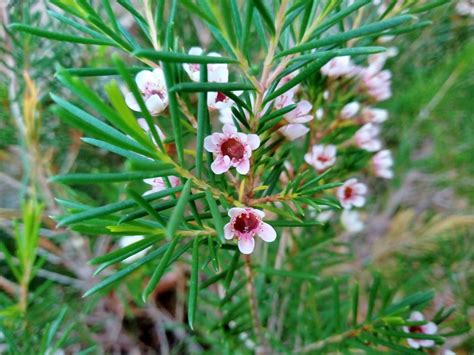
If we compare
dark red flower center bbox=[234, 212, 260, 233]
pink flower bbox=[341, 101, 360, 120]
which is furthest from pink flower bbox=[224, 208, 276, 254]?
pink flower bbox=[341, 101, 360, 120]

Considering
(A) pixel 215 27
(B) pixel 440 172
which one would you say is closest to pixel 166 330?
(B) pixel 440 172

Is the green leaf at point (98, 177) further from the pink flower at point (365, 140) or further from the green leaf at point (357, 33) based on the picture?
the pink flower at point (365, 140)

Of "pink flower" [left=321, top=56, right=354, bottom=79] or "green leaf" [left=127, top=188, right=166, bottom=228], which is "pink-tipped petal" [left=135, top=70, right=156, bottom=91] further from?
"pink flower" [left=321, top=56, right=354, bottom=79]

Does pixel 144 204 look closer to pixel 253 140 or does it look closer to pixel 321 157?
pixel 253 140

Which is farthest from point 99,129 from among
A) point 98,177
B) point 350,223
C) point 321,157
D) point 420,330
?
point 350,223

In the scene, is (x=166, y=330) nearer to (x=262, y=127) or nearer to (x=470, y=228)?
(x=470, y=228)

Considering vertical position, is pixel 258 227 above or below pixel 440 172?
above
